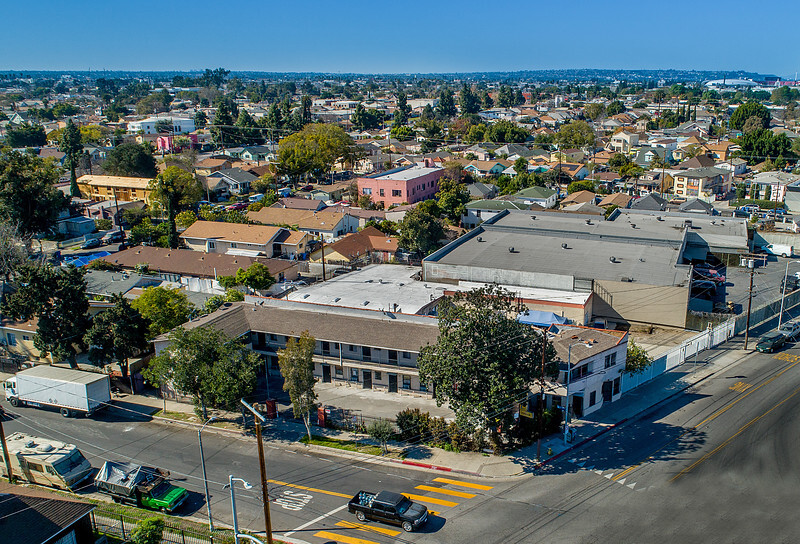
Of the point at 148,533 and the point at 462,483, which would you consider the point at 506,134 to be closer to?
the point at 462,483

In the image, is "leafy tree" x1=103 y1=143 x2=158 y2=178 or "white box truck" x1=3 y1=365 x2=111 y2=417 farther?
"leafy tree" x1=103 y1=143 x2=158 y2=178

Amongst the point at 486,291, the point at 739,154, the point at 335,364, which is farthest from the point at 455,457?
the point at 739,154

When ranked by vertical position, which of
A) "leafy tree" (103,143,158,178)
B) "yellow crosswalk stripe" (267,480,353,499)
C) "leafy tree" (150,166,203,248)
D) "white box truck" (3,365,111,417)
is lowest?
"yellow crosswalk stripe" (267,480,353,499)

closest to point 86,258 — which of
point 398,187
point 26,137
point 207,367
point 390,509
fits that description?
point 207,367

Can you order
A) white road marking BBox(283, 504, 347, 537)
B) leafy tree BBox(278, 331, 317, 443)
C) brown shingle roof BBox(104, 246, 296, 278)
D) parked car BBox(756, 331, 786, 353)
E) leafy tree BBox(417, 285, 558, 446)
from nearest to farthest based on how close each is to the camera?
white road marking BBox(283, 504, 347, 537) → leafy tree BBox(417, 285, 558, 446) → leafy tree BBox(278, 331, 317, 443) → parked car BBox(756, 331, 786, 353) → brown shingle roof BBox(104, 246, 296, 278)

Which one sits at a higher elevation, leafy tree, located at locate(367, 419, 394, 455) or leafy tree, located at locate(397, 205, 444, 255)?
leafy tree, located at locate(397, 205, 444, 255)

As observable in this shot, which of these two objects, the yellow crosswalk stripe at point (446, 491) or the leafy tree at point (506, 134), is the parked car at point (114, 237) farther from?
the leafy tree at point (506, 134)

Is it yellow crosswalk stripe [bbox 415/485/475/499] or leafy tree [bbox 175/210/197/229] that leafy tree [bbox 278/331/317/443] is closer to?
yellow crosswalk stripe [bbox 415/485/475/499]

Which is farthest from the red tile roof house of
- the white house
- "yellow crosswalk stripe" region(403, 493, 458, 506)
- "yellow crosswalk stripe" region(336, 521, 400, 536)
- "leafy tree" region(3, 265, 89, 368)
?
the white house

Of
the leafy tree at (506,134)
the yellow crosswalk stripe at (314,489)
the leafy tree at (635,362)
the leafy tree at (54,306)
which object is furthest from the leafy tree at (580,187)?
the yellow crosswalk stripe at (314,489)
